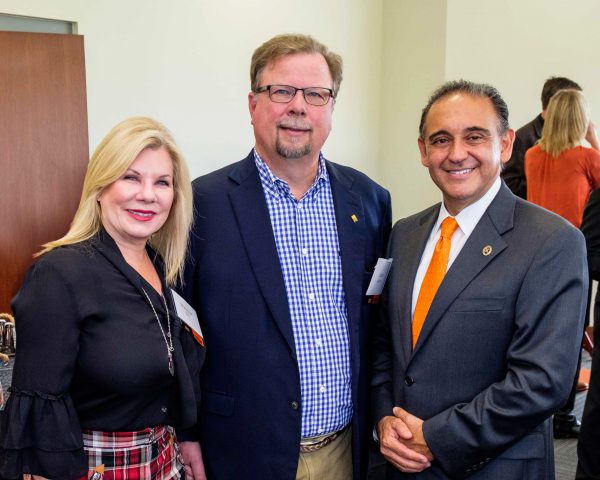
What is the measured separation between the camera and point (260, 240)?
190 centimetres

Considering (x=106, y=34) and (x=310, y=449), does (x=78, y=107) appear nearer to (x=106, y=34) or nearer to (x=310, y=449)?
(x=106, y=34)

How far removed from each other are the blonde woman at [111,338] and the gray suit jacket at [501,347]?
0.66 m

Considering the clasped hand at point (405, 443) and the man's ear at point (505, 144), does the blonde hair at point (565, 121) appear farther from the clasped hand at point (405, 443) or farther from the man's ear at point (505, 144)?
the clasped hand at point (405, 443)

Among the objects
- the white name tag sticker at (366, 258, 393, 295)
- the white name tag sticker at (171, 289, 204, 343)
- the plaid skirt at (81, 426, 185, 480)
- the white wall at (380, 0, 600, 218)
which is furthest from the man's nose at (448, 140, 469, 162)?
the white wall at (380, 0, 600, 218)

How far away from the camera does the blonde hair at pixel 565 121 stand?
441 centimetres

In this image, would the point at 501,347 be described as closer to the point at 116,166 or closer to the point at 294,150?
the point at 294,150

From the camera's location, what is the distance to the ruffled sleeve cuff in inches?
58.2

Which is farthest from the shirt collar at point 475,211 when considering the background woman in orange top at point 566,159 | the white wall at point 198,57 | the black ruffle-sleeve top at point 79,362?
the white wall at point 198,57

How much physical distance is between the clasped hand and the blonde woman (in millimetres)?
550

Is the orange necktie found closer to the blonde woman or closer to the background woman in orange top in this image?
the blonde woman

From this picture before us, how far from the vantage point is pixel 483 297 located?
161 centimetres

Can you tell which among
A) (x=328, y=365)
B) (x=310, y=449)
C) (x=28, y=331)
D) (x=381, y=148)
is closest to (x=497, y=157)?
(x=328, y=365)

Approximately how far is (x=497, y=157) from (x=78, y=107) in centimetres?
300

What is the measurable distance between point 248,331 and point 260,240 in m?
0.27
